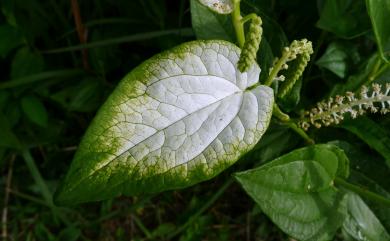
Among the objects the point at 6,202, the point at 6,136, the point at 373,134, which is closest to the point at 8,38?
the point at 6,136

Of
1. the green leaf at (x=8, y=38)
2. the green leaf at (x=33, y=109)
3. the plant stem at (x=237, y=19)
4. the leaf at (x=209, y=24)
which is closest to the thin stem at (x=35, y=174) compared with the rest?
the green leaf at (x=33, y=109)

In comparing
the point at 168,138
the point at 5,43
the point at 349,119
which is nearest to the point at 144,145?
the point at 168,138

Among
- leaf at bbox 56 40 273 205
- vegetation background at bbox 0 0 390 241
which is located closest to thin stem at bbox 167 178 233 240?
vegetation background at bbox 0 0 390 241

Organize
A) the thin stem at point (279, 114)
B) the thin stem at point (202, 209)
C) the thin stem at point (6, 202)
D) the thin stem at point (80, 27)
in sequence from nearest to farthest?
the thin stem at point (279, 114) → the thin stem at point (80, 27) → the thin stem at point (202, 209) → the thin stem at point (6, 202)

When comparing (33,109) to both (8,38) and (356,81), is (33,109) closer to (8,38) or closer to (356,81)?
(8,38)

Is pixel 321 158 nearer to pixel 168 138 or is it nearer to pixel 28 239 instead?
pixel 168 138

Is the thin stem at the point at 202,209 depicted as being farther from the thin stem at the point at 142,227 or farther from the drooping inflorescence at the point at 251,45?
the drooping inflorescence at the point at 251,45
